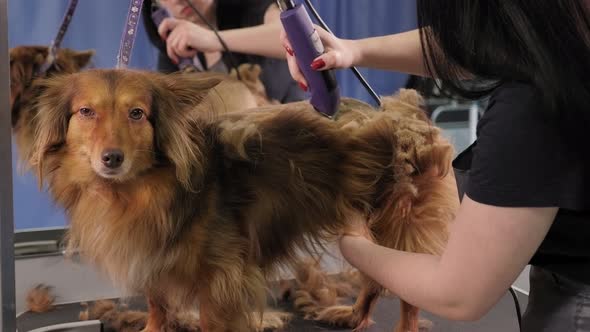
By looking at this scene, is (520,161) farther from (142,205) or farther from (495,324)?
(495,324)

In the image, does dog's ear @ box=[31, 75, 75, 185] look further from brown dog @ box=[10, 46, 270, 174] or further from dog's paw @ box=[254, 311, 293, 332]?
dog's paw @ box=[254, 311, 293, 332]

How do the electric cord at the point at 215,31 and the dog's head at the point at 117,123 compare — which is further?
the electric cord at the point at 215,31

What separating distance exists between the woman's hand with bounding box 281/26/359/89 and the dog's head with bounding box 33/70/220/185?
0.41 ft

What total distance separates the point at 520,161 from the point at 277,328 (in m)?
0.73

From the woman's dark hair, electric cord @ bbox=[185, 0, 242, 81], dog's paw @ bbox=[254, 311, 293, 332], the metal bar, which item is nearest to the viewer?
the woman's dark hair

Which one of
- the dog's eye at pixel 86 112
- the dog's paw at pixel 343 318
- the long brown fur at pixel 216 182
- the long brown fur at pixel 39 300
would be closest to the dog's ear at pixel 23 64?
the long brown fur at pixel 216 182

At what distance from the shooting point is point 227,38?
Answer: 4.86ft

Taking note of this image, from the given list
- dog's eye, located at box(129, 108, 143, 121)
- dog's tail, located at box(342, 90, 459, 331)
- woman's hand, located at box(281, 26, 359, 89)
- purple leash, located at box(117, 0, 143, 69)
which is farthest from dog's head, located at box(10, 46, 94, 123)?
dog's tail, located at box(342, 90, 459, 331)

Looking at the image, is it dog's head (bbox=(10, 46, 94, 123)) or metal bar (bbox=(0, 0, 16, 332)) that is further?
dog's head (bbox=(10, 46, 94, 123))

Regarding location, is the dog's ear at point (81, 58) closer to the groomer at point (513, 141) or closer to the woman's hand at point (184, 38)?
the woman's hand at point (184, 38)

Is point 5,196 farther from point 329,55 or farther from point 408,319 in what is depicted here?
point 408,319

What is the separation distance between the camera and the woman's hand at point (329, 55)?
1021mm

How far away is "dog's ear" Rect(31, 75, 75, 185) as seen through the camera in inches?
37.8

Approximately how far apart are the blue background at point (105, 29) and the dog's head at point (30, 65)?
0.11 feet
